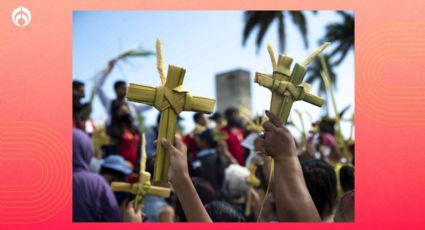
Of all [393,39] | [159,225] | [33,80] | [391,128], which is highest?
[393,39]

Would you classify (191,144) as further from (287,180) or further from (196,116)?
(287,180)

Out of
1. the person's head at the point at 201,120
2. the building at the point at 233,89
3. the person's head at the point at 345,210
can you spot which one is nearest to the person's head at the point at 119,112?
the person's head at the point at 201,120

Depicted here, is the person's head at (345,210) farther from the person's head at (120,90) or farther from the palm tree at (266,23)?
the palm tree at (266,23)

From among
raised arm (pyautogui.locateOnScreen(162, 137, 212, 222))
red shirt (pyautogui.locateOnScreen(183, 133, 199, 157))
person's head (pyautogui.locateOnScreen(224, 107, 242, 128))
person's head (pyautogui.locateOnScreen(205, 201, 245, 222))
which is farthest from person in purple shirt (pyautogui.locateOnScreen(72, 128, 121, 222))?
person's head (pyautogui.locateOnScreen(224, 107, 242, 128))

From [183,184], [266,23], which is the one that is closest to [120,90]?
[183,184]

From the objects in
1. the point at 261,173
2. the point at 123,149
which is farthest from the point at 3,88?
the point at 123,149

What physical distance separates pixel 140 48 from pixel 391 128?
2290 mm

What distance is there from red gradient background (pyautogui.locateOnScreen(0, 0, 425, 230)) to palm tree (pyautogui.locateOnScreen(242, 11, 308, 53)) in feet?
66.6

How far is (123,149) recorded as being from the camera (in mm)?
6000

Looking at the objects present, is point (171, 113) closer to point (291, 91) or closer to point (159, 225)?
point (291, 91)

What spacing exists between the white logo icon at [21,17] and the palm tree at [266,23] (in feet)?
67.5

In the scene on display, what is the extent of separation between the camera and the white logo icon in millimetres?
3256

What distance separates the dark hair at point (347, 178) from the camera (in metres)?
3.95

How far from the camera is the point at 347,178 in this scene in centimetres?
397
